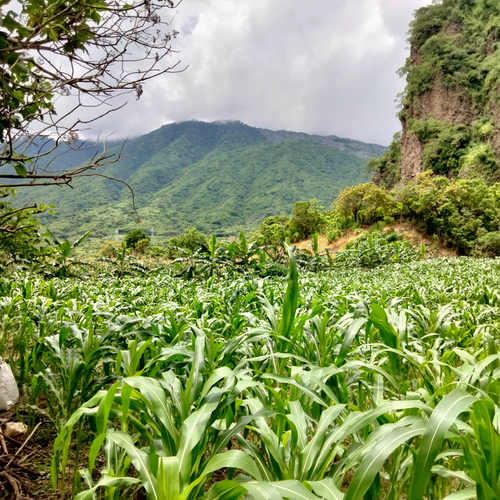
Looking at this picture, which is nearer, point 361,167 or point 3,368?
point 3,368

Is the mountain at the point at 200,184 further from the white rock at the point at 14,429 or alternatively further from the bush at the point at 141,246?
the white rock at the point at 14,429

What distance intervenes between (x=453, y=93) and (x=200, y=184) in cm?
6733

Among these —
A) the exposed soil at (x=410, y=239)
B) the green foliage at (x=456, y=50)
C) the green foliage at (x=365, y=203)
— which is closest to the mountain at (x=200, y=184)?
the exposed soil at (x=410, y=239)

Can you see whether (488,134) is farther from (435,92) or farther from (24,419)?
(24,419)

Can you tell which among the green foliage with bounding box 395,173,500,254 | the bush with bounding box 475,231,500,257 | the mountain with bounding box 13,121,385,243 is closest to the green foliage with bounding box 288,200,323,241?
the green foliage with bounding box 395,173,500,254

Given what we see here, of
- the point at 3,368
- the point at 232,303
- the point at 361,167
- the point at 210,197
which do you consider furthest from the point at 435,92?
the point at 361,167

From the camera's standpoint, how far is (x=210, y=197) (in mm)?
81688

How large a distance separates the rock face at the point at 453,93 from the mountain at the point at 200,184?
31214mm

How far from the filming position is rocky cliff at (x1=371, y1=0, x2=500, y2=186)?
88.1 feet

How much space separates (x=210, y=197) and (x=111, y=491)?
82520 millimetres

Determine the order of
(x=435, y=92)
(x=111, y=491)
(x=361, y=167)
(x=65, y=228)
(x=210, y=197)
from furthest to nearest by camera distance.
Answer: (x=361, y=167), (x=210, y=197), (x=65, y=228), (x=435, y=92), (x=111, y=491)

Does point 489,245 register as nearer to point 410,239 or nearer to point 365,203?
point 410,239

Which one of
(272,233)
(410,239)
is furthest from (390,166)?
(410,239)

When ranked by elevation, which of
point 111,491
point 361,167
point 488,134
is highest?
point 361,167
